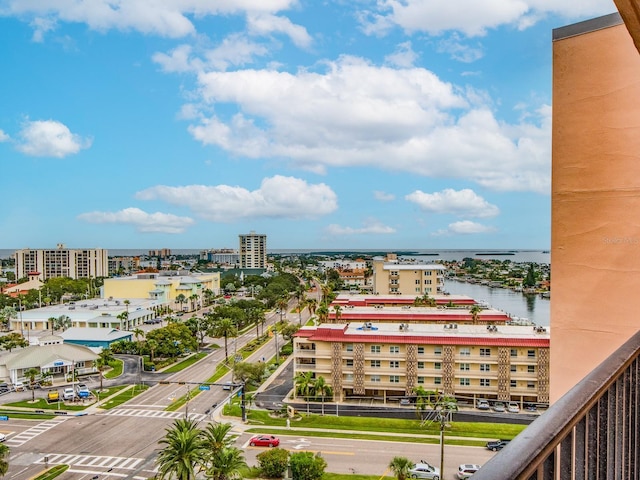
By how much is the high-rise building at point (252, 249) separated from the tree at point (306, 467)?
101471mm

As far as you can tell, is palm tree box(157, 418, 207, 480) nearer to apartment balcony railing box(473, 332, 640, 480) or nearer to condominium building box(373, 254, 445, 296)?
apartment balcony railing box(473, 332, 640, 480)

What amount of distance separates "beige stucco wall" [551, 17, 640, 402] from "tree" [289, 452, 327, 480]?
33.0 feet

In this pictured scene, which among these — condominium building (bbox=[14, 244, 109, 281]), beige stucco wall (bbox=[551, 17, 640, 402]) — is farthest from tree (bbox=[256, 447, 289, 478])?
condominium building (bbox=[14, 244, 109, 281])

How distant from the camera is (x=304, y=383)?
1898 centimetres

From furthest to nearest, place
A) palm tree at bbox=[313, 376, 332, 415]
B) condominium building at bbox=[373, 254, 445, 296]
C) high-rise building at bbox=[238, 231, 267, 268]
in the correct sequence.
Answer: high-rise building at bbox=[238, 231, 267, 268]
condominium building at bbox=[373, 254, 445, 296]
palm tree at bbox=[313, 376, 332, 415]

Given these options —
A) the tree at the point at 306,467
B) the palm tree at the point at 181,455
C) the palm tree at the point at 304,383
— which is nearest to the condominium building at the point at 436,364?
the palm tree at the point at 304,383

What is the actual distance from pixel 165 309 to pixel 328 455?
117ft

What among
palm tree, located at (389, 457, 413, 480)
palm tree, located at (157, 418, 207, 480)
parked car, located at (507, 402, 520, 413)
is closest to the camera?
palm tree, located at (157, 418, 207, 480)

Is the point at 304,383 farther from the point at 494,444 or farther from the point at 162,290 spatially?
the point at 162,290

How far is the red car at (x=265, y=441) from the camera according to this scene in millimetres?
15148

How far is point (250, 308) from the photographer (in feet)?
131

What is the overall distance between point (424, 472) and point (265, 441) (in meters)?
5.09

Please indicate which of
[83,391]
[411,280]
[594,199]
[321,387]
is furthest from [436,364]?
[411,280]

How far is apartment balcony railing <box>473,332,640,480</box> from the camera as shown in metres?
0.84
